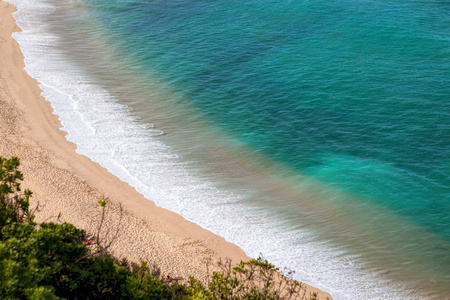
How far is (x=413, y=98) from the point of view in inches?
1257

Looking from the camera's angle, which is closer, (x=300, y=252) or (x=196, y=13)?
(x=300, y=252)

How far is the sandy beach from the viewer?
64.1 ft

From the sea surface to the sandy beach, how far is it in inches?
34.7

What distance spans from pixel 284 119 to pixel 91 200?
1432cm

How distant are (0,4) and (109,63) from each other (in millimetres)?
21643

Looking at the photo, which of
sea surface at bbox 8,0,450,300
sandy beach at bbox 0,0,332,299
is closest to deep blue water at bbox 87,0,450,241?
sea surface at bbox 8,0,450,300

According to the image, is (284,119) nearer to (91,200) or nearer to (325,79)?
(325,79)

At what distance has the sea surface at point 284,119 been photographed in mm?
20969

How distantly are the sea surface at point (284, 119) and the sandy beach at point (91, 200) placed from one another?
0.88m

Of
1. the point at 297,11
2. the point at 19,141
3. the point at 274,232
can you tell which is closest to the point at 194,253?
the point at 274,232

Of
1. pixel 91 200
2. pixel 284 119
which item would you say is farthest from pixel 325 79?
pixel 91 200

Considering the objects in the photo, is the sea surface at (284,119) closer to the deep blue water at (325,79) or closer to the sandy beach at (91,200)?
the deep blue water at (325,79)

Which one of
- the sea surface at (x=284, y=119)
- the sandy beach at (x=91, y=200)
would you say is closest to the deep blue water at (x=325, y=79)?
the sea surface at (x=284, y=119)

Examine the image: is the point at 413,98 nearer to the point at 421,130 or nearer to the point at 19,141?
the point at 421,130
